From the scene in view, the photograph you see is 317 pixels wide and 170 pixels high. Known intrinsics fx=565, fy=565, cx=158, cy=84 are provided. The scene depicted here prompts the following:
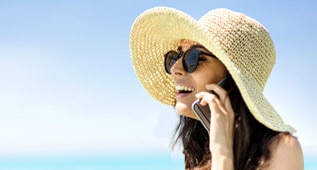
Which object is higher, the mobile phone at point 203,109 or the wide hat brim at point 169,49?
the wide hat brim at point 169,49

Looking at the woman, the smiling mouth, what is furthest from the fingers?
the smiling mouth

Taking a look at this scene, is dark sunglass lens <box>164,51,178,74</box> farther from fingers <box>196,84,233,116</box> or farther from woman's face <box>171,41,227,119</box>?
fingers <box>196,84,233,116</box>

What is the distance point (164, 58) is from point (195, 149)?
59 cm

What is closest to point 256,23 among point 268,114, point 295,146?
point 268,114

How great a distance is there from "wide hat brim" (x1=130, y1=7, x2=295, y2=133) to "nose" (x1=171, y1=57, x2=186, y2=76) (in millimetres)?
146

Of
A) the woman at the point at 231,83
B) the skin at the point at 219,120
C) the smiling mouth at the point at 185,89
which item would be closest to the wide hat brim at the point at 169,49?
the woman at the point at 231,83

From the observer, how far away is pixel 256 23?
3.02 m

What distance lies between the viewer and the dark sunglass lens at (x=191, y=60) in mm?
2947

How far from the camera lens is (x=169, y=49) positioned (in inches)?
139

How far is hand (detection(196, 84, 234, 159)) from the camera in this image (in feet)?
9.00

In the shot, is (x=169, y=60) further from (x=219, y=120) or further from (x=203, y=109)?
(x=219, y=120)

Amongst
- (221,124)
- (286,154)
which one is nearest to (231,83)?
(221,124)

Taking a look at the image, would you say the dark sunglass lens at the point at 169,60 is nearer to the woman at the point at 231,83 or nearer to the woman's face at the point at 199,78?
the woman at the point at 231,83

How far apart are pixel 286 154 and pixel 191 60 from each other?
69 centimetres
